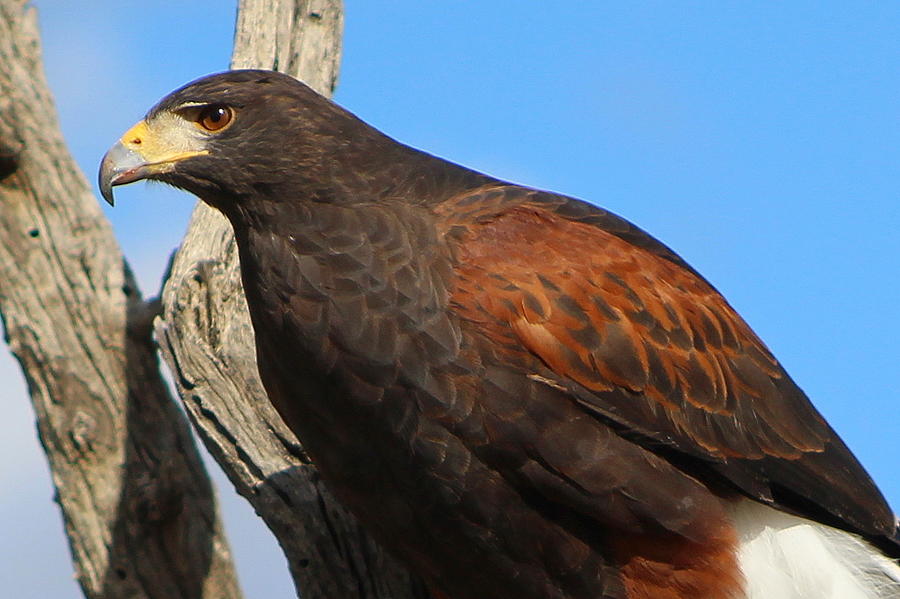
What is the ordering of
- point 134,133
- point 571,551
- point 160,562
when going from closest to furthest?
1. point 571,551
2. point 134,133
3. point 160,562

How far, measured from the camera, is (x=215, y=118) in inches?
246

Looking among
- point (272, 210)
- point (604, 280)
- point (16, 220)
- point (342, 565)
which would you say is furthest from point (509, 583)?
point (16, 220)

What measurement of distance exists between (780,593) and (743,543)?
30 cm

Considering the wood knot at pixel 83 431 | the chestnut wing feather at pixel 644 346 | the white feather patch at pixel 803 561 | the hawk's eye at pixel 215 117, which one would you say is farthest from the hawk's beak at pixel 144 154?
the white feather patch at pixel 803 561

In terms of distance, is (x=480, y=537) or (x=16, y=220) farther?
(x=16, y=220)

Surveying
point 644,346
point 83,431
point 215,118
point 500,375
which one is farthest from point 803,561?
point 83,431

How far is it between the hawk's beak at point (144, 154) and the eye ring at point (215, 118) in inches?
3.9

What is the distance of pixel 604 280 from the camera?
19.6 feet

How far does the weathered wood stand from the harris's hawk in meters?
1.32

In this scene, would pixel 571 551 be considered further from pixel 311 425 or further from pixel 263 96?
pixel 263 96

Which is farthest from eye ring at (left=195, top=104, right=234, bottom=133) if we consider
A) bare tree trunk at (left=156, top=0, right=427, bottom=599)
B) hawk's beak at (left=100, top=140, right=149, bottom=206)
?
bare tree trunk at (left=156, top=0, right=427, bottom=599)

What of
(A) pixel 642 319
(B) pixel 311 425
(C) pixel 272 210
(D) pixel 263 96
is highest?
(D) pixel 263 96

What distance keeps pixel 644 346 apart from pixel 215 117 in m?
2.04

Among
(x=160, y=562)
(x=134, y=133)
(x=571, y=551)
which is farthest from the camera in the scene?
(x=160, y=562)
